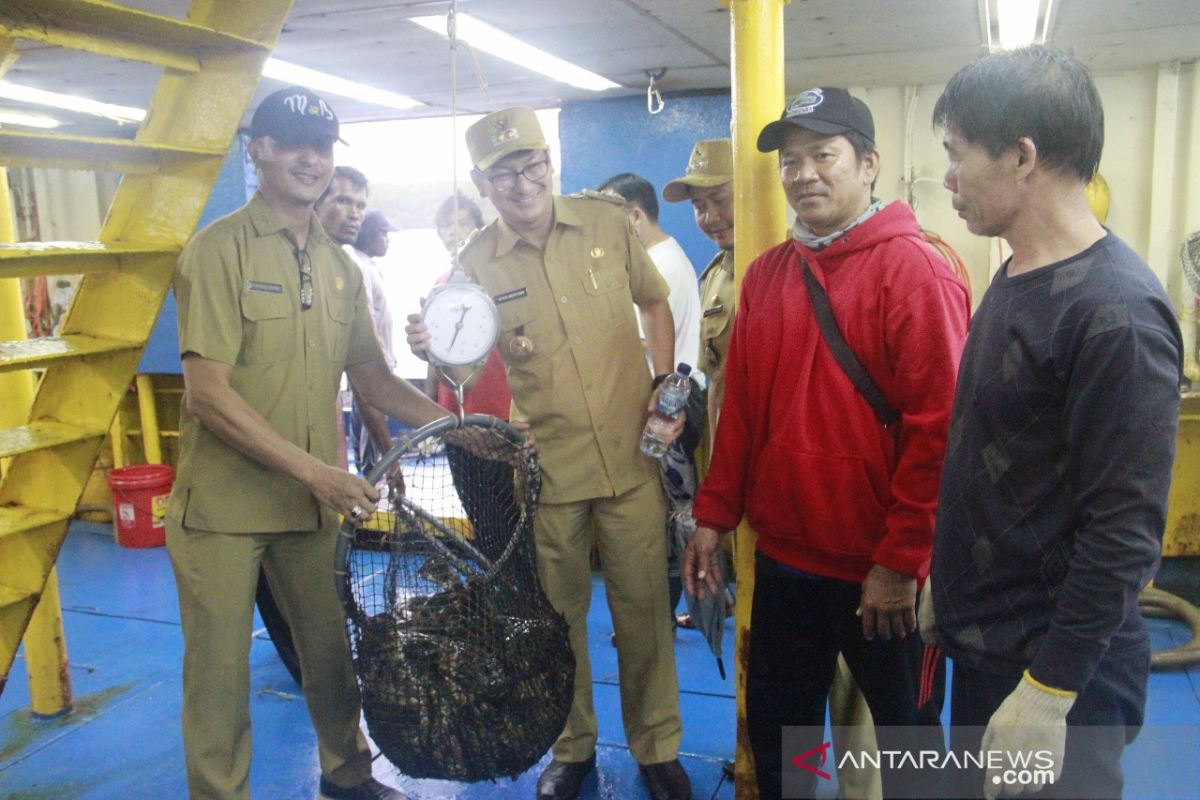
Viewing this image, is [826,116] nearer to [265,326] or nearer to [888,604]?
[888,604]

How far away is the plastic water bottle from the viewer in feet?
9.05

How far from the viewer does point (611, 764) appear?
10.8ft

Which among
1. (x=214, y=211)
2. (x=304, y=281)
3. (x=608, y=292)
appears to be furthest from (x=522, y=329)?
(x=214, y=211)

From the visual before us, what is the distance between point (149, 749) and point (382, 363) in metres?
1.87

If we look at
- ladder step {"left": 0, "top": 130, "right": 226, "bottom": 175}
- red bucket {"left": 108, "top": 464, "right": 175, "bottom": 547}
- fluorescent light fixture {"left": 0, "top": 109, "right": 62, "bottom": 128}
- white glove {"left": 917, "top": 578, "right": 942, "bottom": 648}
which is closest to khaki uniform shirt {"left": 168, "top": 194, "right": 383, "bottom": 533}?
ladder step {"left": 0, "top": 130, "right": 226, "bottom": 175}

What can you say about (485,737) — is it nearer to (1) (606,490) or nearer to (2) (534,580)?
(2) (534,580)

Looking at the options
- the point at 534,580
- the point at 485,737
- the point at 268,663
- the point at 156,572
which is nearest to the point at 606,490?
the point at 534,580

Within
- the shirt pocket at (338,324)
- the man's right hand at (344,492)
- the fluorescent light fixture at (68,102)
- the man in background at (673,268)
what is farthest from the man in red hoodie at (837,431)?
the fluorescent light fixture at (68,102)

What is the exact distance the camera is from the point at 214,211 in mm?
7105

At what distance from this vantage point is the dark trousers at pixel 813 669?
218 centimetres

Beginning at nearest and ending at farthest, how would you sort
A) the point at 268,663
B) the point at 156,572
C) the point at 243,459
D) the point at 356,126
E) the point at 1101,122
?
the point at 1101,122 < the point at 243,459 < the point at 268,663 < the point at 156,572 < the point at 356,126

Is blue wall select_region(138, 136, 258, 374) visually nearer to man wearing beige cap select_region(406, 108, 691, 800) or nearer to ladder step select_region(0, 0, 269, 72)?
ladder step select_region(0, 0, 269, 72)

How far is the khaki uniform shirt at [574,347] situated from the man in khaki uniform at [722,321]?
1.10 feet
